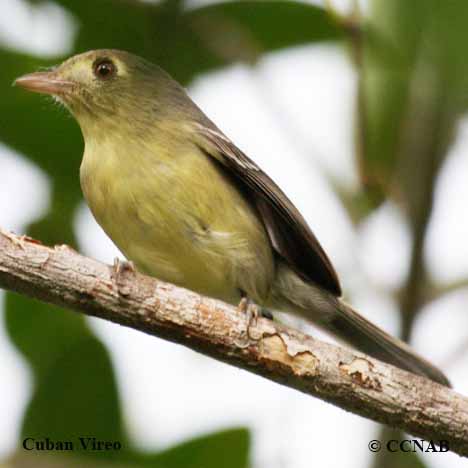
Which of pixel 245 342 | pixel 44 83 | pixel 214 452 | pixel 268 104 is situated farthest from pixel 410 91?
pixel 214 452

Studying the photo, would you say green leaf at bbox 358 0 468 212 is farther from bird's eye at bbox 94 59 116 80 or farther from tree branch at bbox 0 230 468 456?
bird's eye at bbox 94 59 116 80

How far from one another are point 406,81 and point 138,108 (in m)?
1.37

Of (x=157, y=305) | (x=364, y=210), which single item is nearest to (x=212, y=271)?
(x=364, y=210)

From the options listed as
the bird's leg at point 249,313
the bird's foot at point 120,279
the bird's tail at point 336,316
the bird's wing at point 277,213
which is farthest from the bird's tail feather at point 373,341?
the bird's foot at point 120,279

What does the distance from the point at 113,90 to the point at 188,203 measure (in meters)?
0.96

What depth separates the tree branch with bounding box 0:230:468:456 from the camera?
321 centimetres

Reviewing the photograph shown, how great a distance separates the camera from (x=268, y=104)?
4570mm

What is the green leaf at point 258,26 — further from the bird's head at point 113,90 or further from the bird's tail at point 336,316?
the bird's tail at point 336,316

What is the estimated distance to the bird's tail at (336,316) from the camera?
479 centimetres

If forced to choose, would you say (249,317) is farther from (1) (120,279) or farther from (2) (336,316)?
(2) (336,316)

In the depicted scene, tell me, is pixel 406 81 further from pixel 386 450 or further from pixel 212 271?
pixel 386 450

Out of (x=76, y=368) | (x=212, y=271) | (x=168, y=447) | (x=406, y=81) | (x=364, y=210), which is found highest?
(x=406, y=81)

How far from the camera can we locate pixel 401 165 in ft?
14.5

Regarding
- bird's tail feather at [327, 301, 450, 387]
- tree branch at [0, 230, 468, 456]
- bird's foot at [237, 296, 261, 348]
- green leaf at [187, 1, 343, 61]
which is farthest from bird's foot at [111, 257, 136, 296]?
bird's tail feather at [327, 301, 450, 387]
